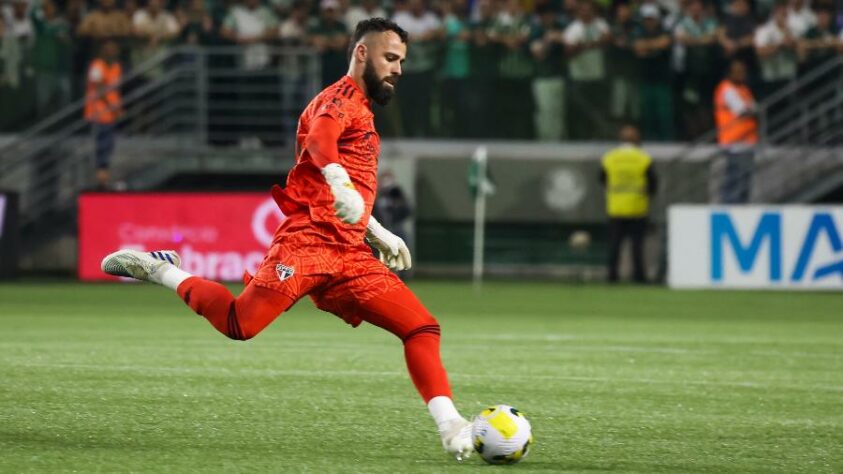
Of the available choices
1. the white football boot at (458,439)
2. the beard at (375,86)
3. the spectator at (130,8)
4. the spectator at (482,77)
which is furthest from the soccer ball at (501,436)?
the spectator at (130,8)

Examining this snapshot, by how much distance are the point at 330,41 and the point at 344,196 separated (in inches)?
700

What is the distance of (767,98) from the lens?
23.8 m

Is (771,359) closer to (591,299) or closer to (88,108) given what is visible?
(591,299)

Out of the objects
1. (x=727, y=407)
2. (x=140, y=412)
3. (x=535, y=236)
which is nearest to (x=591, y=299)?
(x=535, y=236)

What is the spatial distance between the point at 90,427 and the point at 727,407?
3.72 meters

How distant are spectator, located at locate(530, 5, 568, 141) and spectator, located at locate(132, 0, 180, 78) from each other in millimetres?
5532

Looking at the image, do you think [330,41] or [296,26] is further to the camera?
[296,26]

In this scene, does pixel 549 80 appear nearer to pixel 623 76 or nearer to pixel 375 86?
pixel 623 76

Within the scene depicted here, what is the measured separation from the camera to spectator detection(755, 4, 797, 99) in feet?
77.8

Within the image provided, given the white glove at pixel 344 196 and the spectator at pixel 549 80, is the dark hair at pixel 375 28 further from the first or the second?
the spectator at pixel 549 80

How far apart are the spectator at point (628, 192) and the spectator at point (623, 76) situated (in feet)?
1.34

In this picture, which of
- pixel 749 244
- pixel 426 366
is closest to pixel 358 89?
pixel 426 366

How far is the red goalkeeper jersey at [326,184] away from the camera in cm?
728

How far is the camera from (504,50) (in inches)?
971
